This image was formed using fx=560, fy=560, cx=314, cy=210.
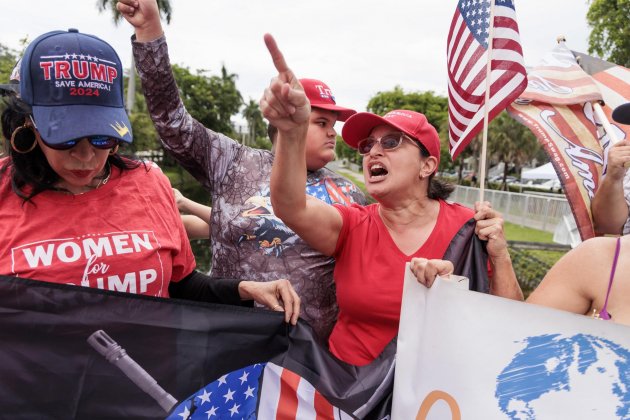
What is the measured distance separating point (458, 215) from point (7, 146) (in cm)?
174

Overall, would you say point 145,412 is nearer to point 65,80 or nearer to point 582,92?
point 65,80

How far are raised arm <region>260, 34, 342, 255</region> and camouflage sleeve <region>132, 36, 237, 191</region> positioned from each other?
2.39 feet

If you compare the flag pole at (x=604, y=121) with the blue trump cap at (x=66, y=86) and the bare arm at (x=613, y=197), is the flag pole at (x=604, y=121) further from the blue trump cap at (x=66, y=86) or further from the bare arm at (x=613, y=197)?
the blue trump cap at (x=66, y=86)

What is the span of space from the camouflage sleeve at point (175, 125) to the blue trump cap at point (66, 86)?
633mm

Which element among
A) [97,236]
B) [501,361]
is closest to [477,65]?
[501,361]

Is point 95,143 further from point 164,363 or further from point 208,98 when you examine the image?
point 208,98

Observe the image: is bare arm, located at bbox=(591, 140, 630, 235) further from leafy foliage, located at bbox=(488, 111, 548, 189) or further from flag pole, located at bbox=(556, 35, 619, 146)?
leafy foliage, located at bbox=(488, 111, 548, 189)

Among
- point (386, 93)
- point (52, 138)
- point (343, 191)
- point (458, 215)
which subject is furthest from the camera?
point (386, 93)

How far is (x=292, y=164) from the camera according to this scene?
192cm

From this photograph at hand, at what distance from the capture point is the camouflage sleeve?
93.7 inches

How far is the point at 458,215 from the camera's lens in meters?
2.43

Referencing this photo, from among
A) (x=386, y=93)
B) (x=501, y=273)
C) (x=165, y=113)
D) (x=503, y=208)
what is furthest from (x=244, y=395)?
(x=386, y=93)

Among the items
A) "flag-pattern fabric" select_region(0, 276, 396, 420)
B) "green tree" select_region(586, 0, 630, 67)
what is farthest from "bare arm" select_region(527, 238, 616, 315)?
"green tree" select_region(586, 0, 630, 67)

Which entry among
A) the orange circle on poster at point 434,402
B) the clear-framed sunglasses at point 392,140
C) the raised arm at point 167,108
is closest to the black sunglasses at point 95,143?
the raised arm at point 167,108
